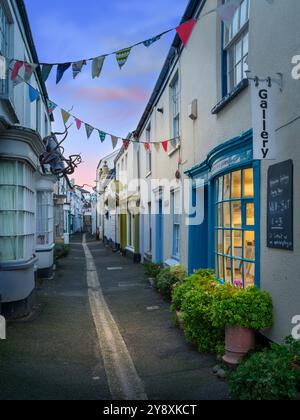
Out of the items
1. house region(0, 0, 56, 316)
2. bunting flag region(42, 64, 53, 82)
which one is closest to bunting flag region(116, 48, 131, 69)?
bunting flag region(42, 64, 53, 82)

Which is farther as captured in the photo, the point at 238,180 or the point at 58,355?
the point at 238,180

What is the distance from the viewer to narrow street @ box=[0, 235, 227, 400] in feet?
15.0

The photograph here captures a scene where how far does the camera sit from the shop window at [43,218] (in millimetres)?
13570

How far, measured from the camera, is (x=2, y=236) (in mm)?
7680

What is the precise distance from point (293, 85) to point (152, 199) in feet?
33.2

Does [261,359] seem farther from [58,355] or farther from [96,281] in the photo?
[96,281]

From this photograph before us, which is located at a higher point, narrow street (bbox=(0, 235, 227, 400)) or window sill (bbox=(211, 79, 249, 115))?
window sill (bbox=(211, 79, 249, 115))

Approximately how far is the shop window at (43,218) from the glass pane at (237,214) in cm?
860

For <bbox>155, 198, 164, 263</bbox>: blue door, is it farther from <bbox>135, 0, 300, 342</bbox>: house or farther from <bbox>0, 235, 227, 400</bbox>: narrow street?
<bbox>0, 235, 227, 400</bbox>: narrow street

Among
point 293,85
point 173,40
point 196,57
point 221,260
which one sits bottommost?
point 221,260

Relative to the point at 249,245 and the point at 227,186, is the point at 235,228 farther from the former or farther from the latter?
the point at 227,186

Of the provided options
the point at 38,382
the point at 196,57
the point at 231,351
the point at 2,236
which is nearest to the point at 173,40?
the point at 196,57

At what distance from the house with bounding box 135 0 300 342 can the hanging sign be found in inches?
4.1

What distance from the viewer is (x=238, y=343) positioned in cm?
510
